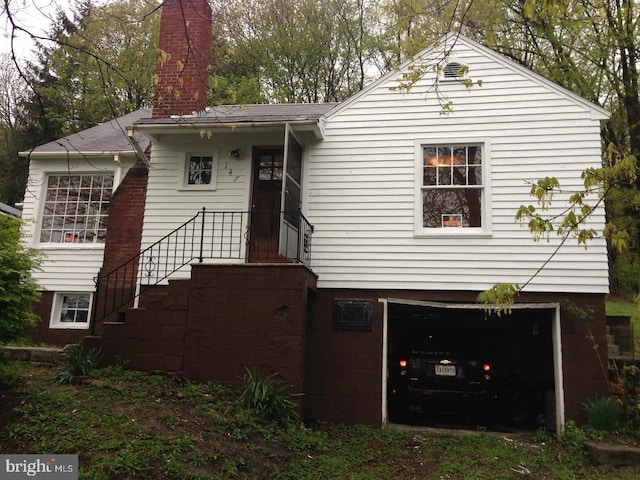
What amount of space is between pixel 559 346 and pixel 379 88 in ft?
16.9

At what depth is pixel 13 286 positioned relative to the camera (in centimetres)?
566

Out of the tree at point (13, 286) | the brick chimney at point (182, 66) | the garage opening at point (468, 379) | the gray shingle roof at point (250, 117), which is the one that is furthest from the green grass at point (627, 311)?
the tree at point (13, 286)

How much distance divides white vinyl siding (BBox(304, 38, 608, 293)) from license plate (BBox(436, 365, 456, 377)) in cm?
123

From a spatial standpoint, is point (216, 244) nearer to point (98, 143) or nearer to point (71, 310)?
point (71, 310)

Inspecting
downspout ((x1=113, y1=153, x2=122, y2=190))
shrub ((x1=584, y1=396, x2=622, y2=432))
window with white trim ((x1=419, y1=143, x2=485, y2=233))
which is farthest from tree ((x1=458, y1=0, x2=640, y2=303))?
downspout ((x1=113, y1=153, x2=122, y2=190))

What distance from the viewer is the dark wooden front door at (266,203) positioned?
347 inches

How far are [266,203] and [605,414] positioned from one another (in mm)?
6187

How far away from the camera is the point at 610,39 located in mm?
12305

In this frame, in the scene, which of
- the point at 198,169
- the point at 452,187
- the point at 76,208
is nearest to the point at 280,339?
the point at 452,187

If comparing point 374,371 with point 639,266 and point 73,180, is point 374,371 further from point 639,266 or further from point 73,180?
point 639,266

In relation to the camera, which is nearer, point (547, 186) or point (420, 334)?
point (547, 186)

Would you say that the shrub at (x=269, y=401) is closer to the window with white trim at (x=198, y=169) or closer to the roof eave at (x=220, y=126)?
the roof eave at (x=220, y=126)

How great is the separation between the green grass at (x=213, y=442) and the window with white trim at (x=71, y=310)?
12.1 ft

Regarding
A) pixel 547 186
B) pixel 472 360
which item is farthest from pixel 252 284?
pixel 547 186
